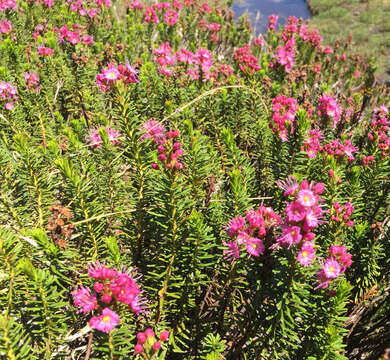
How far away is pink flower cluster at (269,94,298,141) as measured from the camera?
3.26 m

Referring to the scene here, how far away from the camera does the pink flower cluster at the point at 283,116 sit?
3260 mm

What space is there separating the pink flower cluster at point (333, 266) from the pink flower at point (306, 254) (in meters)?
0.27

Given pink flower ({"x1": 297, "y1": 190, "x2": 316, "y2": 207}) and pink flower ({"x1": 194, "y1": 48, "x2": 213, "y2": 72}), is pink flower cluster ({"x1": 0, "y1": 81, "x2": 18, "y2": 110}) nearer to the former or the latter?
pink flower ({"x1": 194, "y1": 48, "x2": 213, "y2": 72})

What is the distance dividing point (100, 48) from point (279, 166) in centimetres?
406

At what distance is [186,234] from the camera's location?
7.94 feet

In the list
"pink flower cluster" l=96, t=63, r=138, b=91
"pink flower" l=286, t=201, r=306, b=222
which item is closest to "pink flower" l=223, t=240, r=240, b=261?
"pink flower" l=286, t=201, r=306, b=222

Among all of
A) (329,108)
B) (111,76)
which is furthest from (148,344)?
(329,108)

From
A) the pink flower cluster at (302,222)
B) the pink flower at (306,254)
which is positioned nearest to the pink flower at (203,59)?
the pink flower cluster at (302,222)

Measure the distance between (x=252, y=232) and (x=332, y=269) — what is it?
0.57 meters

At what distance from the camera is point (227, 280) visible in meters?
2.47

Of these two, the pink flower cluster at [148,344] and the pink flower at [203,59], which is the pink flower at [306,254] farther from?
the pink flower at [203,59]

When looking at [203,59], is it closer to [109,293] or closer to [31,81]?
[31,81]

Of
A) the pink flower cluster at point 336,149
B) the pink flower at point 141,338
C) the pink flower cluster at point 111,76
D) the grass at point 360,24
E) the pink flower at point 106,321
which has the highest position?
the pink flower cluster at point 111,76

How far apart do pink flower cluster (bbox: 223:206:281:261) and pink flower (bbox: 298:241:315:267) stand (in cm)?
27
